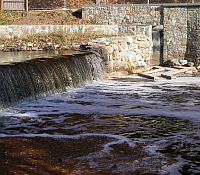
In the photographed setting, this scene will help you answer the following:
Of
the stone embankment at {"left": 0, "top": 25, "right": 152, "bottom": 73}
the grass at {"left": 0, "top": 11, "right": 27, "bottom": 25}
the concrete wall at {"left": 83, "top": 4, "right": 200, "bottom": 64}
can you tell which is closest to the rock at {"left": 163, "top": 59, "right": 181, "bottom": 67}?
the concrete wall at {"left": 83, "top": 4, "right": 200, "bottom": 64}

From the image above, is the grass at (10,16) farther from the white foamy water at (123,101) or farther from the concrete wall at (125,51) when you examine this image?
the white foamy water at (123,101)

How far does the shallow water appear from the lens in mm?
7977

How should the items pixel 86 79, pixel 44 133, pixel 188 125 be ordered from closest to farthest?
1. pixel 44 133
2. pixel 188 125
3. pixel 86 79

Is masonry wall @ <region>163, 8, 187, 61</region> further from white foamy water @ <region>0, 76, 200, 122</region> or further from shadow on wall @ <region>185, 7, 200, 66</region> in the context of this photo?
white foamy water @ <region>0, 76, 200, 122</region>

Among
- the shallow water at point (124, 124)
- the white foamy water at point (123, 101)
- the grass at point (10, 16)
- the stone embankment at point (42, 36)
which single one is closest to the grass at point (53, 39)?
the stone embankment at point (42, 36)

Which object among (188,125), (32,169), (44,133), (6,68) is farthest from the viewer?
(6,68)

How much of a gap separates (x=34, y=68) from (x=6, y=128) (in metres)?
3.90

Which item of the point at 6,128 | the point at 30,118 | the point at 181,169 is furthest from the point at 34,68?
the point at 181,169

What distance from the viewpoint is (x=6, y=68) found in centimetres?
1264

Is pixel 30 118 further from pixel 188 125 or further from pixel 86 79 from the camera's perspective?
pixel 86 79

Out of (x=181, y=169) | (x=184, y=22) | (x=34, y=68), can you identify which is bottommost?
(x=181, y=169)

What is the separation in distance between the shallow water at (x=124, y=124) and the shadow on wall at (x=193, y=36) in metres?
5.72

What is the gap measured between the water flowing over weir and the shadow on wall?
6033 mm

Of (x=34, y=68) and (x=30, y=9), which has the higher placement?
(x=30, y=9)
